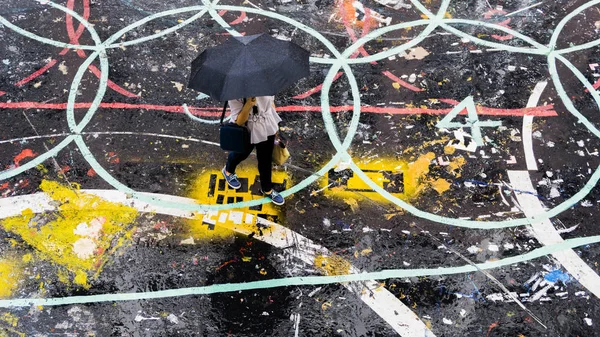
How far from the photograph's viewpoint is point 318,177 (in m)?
5.62

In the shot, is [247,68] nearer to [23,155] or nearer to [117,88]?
[117,88]

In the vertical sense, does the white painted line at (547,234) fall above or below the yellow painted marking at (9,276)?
above

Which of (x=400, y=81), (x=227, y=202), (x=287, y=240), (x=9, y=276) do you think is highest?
(x=400, y=81)

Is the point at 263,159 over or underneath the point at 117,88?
underneath

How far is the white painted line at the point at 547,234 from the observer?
193 inches

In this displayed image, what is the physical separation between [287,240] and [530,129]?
3.21 meters

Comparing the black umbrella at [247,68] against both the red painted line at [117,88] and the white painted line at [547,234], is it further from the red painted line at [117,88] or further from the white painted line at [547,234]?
the white painted line at [547,234]

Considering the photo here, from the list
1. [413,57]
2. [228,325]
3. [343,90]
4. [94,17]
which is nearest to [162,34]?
[94,17]

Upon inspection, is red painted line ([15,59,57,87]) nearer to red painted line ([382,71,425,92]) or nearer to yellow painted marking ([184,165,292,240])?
yellow painted marking ([184,165,292,240])

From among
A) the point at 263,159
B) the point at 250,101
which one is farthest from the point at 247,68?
the point at 263,159

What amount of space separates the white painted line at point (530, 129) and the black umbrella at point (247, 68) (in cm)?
292

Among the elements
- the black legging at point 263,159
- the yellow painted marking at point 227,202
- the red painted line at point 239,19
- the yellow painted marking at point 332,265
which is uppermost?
the red painted line at point 239,19

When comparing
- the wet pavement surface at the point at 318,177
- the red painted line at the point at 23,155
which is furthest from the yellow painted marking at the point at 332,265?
the red painted line at the point at 23,155

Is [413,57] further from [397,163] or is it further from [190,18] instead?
[190,18]
